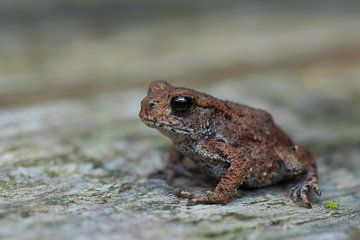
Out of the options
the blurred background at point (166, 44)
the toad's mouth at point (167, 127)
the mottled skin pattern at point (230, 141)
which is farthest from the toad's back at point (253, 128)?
the blurred background at point (166, 44)

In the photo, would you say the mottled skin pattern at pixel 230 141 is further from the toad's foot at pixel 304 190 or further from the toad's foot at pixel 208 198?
the toad's foot at pixel 208 198

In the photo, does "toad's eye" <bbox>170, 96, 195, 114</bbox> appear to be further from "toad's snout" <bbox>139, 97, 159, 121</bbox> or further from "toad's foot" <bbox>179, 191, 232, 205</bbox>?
"toad's foot" <bbox>179, 191, 232, 205</bbox>

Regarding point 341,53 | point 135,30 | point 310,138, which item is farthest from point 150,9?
point 310,138

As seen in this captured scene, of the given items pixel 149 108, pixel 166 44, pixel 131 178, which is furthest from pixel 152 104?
pixel 166 44

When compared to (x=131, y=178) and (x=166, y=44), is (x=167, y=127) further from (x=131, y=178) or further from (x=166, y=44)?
(x=166, y=44)

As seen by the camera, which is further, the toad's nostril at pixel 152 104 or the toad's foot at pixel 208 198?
the toad's nostril at pixel 152 104

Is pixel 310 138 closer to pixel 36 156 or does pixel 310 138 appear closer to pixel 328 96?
pixel 328 96
